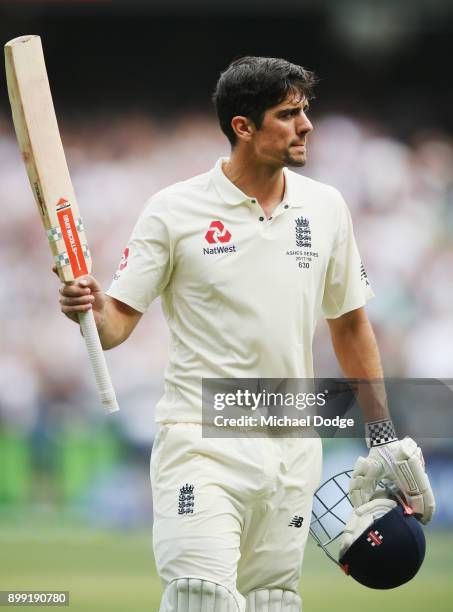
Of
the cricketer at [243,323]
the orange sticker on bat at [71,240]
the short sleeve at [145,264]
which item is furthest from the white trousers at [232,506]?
the orange sticker on bat at [71,240]

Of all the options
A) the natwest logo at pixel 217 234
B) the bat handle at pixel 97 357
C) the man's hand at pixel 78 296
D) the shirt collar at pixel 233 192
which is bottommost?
the bat handle at pixel 97 357

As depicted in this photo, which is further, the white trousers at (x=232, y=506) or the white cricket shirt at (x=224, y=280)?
the white cricket shirt at (x=224, y=280)

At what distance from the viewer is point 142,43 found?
28.1 ft

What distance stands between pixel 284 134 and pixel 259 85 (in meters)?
0.16

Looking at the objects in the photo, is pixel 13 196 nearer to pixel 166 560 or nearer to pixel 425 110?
pixel 425 110

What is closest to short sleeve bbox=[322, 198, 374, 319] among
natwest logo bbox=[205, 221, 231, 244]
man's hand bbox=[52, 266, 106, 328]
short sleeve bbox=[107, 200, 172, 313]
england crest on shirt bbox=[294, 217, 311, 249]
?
england crest on shirt bbox=[294, 217, 311, 249]

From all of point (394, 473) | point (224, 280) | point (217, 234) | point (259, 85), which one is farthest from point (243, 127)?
point (394, 473)

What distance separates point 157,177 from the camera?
27.7 ft

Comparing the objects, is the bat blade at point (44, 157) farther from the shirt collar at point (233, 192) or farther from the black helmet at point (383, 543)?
the black helmet at point (383, 543)

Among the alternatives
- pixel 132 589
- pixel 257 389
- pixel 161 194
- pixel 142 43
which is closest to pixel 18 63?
pixel 161 194

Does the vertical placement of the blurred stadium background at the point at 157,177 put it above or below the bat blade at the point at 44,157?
above

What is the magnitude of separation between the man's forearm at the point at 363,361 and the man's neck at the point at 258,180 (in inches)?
16.0

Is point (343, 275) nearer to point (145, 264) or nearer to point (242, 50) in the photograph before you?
point (145, 264)

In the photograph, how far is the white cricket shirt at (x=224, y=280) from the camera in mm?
3342
